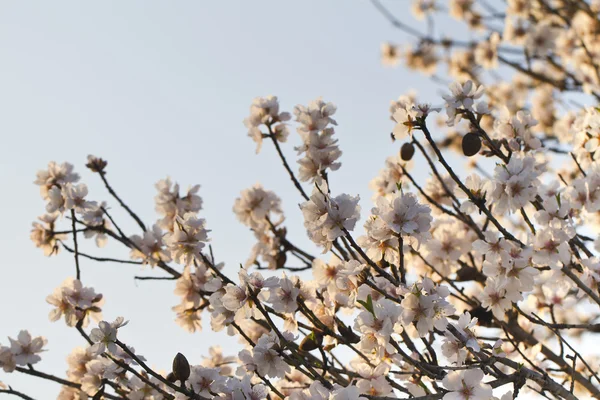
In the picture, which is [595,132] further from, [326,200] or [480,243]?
[326,200]

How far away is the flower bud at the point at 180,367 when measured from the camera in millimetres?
2104

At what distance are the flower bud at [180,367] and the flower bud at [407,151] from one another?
177 cm

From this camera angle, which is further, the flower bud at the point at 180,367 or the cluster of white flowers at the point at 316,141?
the cluster of white flowers at the point at 316,141

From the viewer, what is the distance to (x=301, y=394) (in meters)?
2.06

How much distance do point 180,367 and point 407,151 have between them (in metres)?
1.82

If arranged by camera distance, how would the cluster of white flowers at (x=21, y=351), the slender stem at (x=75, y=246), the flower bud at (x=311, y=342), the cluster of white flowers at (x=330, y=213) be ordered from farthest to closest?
1. the slender stem at (x=75, y=246)
2. the cluster of white flowers at (x=21, y=351)
3. the flower bud at (x=311, y=342)
4. the cluster of white flowers at (x=330, y=213)

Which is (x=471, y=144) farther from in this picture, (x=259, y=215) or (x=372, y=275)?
(x=259, y=215)

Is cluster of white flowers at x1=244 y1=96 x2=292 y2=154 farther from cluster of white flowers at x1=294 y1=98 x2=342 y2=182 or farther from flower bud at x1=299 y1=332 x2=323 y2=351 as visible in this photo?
flower bud at x1=299 y1=332 x2=323 y2=351

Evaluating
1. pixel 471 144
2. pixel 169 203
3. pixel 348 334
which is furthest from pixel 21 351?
pixel 471 144

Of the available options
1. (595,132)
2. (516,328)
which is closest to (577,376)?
(516,328)

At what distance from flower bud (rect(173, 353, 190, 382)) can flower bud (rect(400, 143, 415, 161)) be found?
177cm

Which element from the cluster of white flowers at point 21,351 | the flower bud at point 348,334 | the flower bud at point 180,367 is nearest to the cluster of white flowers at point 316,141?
the flower bud at point 348,334

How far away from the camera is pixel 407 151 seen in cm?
321

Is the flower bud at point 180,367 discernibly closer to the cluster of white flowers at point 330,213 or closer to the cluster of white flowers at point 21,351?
the cluster of white flowers at point 330,213
